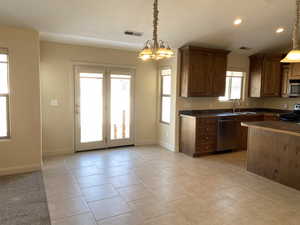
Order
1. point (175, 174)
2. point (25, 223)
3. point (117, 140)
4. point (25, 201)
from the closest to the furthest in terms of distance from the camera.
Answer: point (25, 223)
point (25, 201)
point (175, 174)
point (117, 140)

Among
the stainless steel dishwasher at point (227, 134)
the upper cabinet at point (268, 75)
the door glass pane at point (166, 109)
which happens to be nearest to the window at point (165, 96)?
the door glass pane at point (166, 109)

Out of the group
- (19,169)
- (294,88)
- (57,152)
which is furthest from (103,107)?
(294,88)

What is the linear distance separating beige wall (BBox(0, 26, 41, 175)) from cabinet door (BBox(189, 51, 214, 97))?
3.19 metres

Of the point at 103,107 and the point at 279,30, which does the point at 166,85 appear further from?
the point at 279,30

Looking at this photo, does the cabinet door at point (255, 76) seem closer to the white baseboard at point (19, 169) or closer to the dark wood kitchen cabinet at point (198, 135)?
the dark wood kitchen cabinet at point (198, 135)

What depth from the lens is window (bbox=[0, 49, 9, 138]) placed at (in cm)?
373

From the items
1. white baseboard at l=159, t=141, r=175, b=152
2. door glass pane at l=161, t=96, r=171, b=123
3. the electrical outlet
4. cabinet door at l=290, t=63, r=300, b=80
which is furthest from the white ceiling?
white baseboard at l=159, t=141, r=175, b=152

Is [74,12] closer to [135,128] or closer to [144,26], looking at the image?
[144,26]

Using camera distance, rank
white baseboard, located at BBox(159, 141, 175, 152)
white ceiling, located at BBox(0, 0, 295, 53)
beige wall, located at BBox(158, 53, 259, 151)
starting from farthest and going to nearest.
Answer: white baseboard, located at BBox(159, 141, 175, 152) → beige wall, located at BBox(158, 53, 259, 151) → white ceiling, located at BBox(0, 0, 295, 53)

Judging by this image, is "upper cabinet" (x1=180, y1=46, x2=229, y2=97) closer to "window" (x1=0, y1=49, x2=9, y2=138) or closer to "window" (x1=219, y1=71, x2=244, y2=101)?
"window" (x1=219, y1=71, x2=244, y2=101)

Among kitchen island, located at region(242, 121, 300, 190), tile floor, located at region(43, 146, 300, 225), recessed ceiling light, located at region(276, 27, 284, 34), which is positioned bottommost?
tile floor, located at region(43, 146, 300, 225)

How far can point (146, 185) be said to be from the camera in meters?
3.44

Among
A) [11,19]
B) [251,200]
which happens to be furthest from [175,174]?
[11,19]

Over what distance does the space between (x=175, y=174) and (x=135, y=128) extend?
7.22 ft
